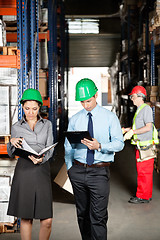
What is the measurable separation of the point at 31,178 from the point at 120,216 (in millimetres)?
2398

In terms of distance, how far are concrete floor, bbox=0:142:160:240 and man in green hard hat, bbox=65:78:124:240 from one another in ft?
3.73

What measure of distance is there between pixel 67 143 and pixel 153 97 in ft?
17.4

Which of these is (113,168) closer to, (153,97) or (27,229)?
(153,97)

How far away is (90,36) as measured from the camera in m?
18.6

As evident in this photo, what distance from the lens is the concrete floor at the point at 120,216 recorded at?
14.8 ft

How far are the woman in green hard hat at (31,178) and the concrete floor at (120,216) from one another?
3.83ft

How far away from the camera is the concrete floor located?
452 centimetres

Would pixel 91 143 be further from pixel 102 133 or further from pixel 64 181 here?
pixel 64 181

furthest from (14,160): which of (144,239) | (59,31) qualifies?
(59,31)

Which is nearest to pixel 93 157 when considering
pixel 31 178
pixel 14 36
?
pixel 31 178

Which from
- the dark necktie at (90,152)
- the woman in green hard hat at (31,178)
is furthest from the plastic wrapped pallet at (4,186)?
the dark necktie at (90,152)

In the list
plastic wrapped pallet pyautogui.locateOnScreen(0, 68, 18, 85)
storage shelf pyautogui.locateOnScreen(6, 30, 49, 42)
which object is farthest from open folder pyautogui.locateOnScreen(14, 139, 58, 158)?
storage shelf pyautogui.locateOnScreen(6, 30, 49, 42)

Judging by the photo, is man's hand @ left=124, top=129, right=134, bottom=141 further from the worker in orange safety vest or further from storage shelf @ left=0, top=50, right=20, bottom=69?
storage shelf @ left=0, top=50, right=20, bottom=69

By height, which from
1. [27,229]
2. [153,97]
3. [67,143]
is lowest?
[27,229]
